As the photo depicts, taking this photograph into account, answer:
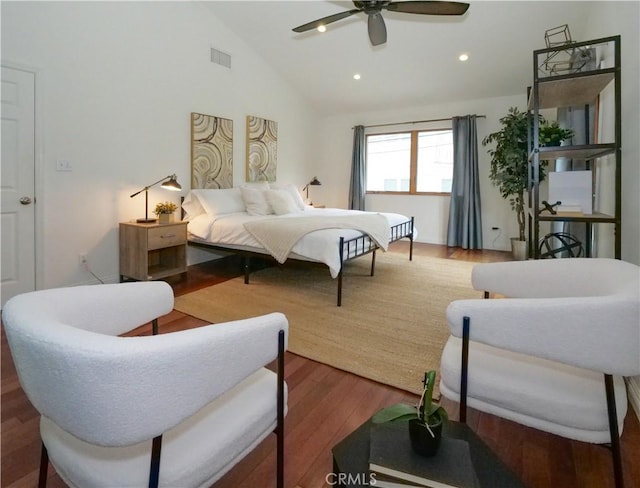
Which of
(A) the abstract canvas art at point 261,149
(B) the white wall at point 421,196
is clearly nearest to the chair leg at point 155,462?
(A) the abstract canvas art at point 261,149

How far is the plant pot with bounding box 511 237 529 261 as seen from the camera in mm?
4852

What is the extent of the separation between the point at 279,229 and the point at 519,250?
349 cm

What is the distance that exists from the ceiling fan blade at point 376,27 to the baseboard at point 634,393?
293 cm

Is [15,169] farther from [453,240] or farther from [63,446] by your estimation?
[453,240]

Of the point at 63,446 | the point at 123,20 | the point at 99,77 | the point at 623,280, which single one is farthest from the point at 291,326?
the point at 123,20

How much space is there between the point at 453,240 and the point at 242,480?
5381 millimetres

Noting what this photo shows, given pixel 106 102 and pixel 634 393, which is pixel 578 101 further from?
pixel 106 102

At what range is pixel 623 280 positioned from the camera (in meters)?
1.21

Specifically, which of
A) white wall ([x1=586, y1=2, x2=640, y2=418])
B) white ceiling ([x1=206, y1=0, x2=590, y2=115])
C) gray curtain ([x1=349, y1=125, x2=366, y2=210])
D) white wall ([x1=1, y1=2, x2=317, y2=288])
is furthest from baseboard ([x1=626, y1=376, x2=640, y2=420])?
gray curtain ([x1=349, y1=125, x2=366, y2=210])

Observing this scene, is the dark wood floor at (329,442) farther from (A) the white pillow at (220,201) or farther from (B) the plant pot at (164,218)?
(A) the white pillow at (220,201)

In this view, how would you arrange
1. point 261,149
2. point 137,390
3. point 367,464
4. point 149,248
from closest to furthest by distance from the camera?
point 137,390 < point 367,464 < point 149,248 < point 261,149

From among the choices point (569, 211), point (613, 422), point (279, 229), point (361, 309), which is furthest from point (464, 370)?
point (279, 229)

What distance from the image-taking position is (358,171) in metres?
6.77

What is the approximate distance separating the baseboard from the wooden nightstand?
370 cm
